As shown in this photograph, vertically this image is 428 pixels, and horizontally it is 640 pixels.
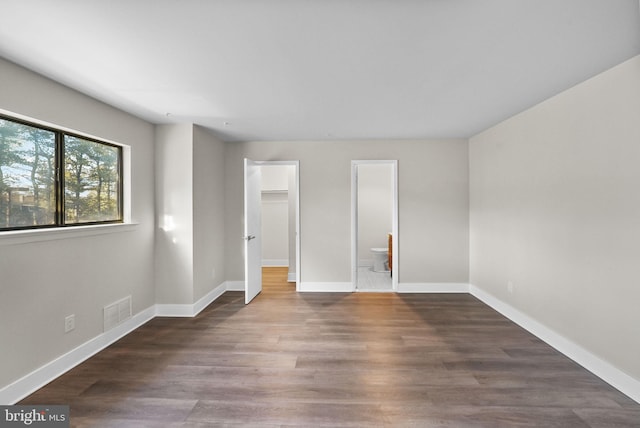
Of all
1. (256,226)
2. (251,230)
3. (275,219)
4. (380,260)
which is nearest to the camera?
(251,230)

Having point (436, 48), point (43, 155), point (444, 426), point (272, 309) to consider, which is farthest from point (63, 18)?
point (272, 309)

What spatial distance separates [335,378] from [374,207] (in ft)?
16.9

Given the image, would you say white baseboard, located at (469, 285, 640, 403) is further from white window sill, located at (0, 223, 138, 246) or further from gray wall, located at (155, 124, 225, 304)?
white window sill, located at (0, 223, 138, 246)

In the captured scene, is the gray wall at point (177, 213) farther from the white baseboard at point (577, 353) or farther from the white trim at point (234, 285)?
the white baseboard at point (577, 353)

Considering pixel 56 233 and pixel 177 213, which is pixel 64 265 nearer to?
pixel 56 233

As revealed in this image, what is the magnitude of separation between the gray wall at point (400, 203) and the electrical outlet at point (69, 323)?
2.49 meters

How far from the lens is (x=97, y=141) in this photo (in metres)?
3.15

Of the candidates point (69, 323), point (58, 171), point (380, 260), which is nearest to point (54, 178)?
point (58, 171)

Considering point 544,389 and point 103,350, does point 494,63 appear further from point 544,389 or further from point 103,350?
point 103,350

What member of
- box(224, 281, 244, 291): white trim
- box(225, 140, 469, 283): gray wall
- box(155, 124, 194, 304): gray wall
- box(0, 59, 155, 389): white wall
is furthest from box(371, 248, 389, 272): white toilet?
box(0, 59, 155, 389): white wall

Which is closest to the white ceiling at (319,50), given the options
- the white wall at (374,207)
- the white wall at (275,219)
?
the white wall at (275,219)

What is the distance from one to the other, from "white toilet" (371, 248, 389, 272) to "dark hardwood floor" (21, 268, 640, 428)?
274 cm

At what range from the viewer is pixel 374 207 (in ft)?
24.0

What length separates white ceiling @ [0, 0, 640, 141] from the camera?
1.65 meters
